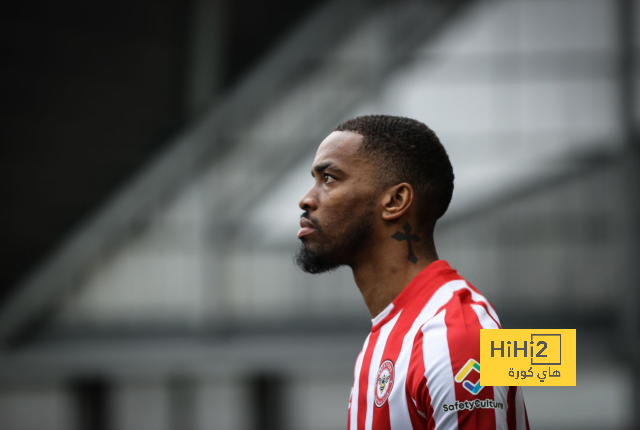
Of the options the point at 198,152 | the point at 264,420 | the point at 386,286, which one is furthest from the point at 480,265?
the point at 386,286

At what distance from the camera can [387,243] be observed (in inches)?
78.8

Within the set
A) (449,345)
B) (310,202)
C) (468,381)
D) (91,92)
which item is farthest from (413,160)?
(91,92)

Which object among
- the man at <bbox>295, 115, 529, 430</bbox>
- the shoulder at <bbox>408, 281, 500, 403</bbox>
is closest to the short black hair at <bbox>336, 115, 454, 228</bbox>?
the man at <bbox>295, 115, 529, 430</bbox>

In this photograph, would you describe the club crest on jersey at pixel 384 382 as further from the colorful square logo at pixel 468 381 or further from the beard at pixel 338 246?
the beard at pixel 338 246

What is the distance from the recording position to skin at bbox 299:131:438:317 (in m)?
1.97

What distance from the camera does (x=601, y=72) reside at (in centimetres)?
791

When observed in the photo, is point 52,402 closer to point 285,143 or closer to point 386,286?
point 285,143

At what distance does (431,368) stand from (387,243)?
492 millimetres

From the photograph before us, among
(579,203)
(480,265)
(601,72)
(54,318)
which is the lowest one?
(54,318)

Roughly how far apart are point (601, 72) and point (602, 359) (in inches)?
145

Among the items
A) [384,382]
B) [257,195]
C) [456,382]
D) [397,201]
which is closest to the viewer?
[456,382]

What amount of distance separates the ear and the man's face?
0.13ft

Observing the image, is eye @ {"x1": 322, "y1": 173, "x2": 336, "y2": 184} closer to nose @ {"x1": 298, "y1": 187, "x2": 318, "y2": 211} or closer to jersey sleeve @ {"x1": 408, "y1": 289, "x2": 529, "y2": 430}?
A: nose @ {"x1": 298, "y1": 187, "x2": 318, "y2": 211}

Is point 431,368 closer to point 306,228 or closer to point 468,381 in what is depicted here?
point 468,381
